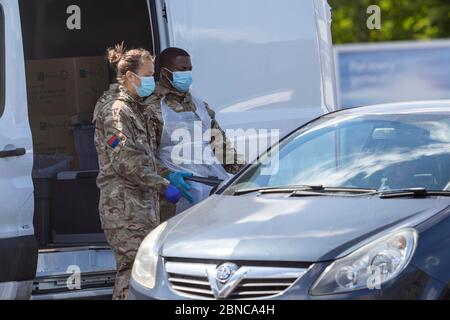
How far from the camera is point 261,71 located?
363 inches

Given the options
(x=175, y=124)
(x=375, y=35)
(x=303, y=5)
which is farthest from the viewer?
(x=375, y=35)

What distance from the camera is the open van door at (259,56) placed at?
8.69 metres

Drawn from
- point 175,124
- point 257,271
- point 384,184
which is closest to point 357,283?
point 257,271

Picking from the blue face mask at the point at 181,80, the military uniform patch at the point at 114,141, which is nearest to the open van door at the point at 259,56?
the blue face mask at the point at 181,80

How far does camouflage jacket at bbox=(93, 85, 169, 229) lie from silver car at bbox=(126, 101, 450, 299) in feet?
2.37

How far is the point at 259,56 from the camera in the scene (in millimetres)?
9227

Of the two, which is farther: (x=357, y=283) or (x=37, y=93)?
(x=37, y=93)

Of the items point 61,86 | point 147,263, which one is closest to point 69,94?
point 61,86

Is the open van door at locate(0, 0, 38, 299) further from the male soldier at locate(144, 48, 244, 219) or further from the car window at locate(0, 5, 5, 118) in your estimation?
the male soldier at locate(144, 48, 244, 219)

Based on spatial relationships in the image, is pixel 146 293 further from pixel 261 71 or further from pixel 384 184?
pixel 261 71

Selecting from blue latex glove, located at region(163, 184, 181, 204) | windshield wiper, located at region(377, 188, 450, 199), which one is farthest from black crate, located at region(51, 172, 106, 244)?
windshield wiper, located at region(377, 188, 450, 199)

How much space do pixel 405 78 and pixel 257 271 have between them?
2388cm

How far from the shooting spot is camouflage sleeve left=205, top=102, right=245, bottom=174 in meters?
8.33

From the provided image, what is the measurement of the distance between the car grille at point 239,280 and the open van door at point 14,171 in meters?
1.57
